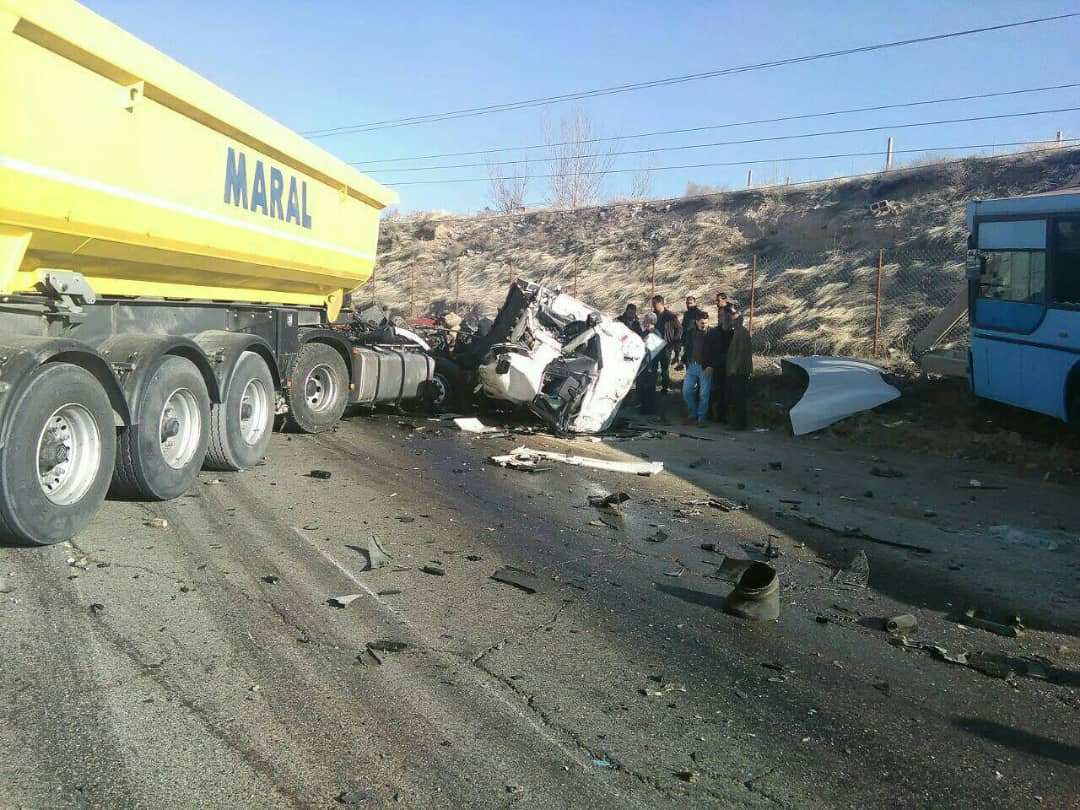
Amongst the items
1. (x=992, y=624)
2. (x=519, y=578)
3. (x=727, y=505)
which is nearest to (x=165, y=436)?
(x=519, y=578)

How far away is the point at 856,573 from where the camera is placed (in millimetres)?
6234

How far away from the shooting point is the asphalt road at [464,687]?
3.31m

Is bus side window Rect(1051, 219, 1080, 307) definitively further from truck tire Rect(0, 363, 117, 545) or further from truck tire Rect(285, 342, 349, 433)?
truck tire Rect(0, 363, 117, 545)

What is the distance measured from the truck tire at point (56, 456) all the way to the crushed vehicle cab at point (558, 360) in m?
6.50

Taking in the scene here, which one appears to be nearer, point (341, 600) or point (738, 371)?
point (341, 600)

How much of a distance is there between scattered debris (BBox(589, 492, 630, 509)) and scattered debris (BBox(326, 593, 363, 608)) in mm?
3192

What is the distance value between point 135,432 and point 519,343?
6.53 meters

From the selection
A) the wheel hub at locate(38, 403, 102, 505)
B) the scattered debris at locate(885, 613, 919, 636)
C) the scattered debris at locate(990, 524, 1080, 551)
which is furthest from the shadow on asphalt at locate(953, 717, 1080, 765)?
the wheel hub at locate(38, 403, 102, 505)

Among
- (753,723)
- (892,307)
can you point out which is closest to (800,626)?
(753,723)

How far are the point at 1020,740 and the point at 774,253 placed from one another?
79.6ft

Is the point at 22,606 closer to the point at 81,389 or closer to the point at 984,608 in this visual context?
the point at 81,389

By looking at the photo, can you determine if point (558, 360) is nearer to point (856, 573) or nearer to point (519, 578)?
point (856, 573)

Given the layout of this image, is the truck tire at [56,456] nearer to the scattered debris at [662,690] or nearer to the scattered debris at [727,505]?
the scattered debris at [662,690]

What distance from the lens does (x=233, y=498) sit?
7293 millimetres
